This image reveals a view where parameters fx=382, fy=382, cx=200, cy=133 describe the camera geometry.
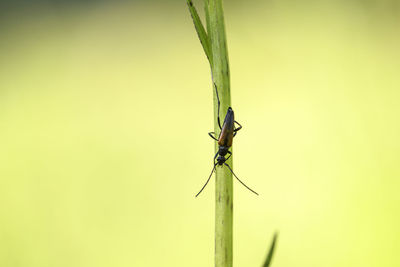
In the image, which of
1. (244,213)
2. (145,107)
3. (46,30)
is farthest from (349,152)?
(46,30)

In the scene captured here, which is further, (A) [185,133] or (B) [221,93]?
(A) [185,133]

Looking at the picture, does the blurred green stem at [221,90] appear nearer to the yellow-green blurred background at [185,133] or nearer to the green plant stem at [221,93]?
the green plant stem at [221,93]

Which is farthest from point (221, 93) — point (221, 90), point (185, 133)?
point (185, 133)

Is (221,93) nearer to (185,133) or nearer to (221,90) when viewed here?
(221,90)

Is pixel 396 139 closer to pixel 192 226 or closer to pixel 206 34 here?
pixel 192 226

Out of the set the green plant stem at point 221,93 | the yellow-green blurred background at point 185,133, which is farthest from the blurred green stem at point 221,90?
the yellow-green blurred background at point 185,133

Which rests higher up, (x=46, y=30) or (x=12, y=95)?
(x=46, y=30)
